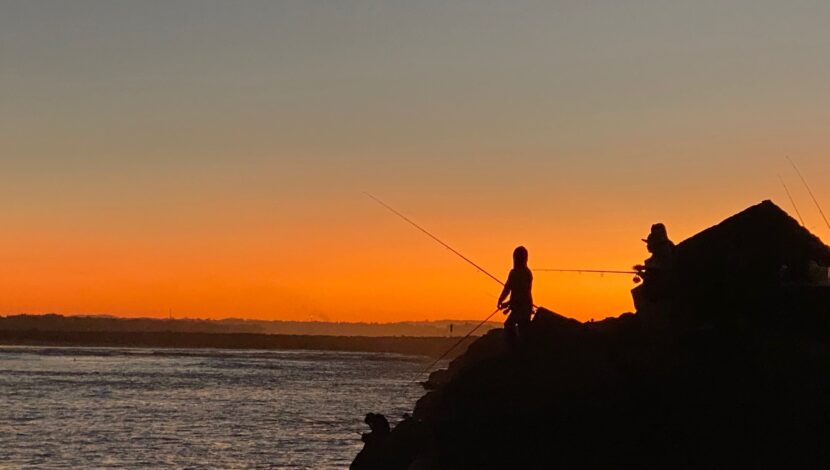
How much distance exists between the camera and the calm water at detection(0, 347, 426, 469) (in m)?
34.3

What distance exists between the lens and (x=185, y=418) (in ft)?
162

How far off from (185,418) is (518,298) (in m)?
37.4

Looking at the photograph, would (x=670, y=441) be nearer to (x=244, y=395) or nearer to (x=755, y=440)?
(x=755, y=440)

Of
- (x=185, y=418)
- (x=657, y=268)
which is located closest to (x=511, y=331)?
(x=657, y=268)

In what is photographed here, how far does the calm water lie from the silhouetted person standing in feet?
61.4

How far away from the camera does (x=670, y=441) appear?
12.7 meters

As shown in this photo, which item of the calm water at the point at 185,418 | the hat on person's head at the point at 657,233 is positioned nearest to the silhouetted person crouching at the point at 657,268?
the hat on person's head at the point at 657,233

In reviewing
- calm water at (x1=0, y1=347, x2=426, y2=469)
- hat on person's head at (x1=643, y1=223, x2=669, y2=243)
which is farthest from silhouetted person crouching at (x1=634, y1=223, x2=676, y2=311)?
calm water at (x1=0, y1=347, x2=426, y2=469)

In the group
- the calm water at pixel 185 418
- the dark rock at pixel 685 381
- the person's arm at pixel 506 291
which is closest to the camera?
the dark rock at pixel 685 381

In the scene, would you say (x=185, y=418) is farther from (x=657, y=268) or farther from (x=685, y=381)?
(x=685, y=381)

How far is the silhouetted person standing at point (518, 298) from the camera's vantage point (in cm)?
1417

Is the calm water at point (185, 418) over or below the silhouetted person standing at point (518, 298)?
below

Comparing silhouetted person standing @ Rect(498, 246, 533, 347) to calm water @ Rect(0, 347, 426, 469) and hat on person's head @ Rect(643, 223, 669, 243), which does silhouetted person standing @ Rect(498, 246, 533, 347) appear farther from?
calm water @ Rect(0, 347, 426, 469)

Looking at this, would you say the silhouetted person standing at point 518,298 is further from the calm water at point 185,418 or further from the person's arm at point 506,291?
the calm water at point 185,418
